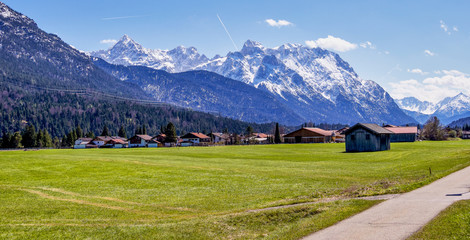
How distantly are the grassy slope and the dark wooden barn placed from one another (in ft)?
278

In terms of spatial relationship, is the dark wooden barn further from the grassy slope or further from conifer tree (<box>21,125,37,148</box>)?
conifer tree (<box>21,125,37,148</box>)

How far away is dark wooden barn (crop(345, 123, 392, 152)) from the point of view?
336 ft

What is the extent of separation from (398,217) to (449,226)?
2.63m

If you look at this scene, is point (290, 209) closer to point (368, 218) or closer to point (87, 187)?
point (368, 218)

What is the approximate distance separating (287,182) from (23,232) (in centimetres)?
2718

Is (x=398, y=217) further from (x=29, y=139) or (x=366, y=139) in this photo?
(x=29, y=139)

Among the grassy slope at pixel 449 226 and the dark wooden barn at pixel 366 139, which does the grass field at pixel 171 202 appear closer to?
the grassy slope at pixel 449 226

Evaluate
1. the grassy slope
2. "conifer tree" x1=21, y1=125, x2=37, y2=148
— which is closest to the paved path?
the grassy slope

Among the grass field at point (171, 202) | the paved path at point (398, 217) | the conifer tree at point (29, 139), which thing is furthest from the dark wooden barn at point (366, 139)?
the conifer tree at point (29, 139)

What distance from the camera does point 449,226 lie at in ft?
58.4

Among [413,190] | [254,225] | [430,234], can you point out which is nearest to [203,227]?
[254,225]

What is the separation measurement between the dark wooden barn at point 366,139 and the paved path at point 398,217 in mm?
76168

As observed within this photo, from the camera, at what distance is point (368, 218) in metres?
20.4

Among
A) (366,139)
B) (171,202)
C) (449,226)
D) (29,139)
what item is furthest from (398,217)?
(29,139)
